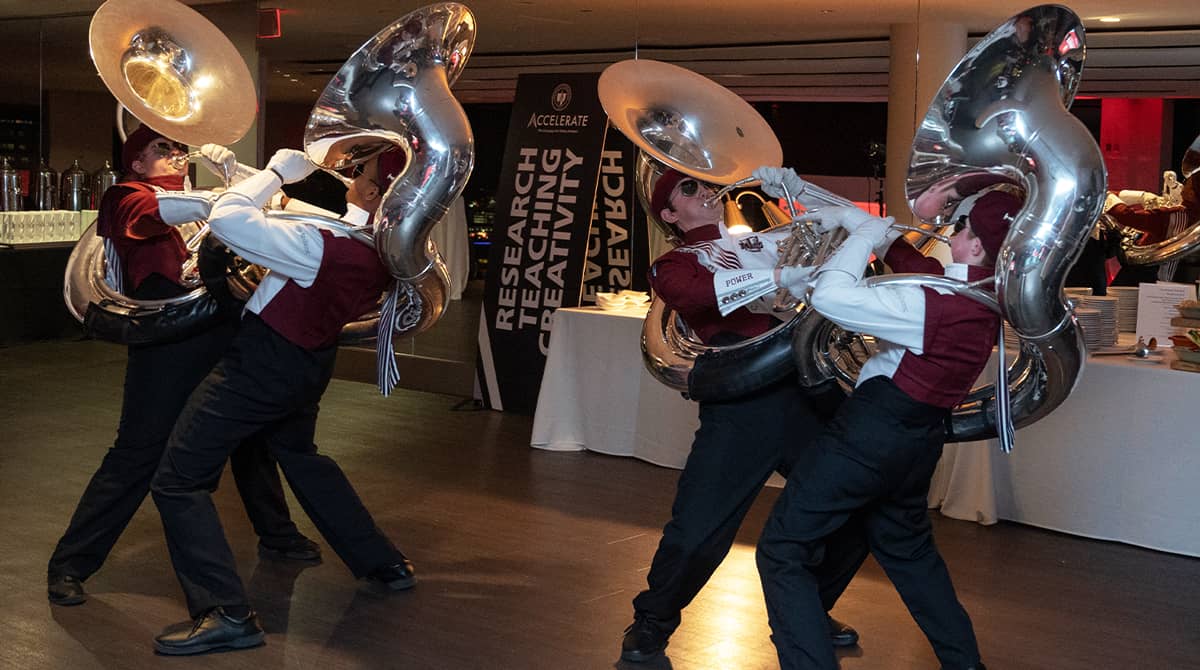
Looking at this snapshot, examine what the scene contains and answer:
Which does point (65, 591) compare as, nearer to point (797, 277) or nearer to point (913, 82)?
point (797, 277)

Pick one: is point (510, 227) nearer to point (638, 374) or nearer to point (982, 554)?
point (638, 374)

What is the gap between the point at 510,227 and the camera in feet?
23.1

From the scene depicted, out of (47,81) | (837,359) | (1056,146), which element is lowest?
(837,359)

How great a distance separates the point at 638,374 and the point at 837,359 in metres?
2.66

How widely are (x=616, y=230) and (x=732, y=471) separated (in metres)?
3.62

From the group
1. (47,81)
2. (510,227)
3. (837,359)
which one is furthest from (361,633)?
(47,81)

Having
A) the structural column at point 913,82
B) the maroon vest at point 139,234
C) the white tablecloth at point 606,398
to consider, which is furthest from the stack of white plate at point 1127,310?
the maroon vest at point 139,234

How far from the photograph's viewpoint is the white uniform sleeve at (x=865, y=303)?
2.73 metres

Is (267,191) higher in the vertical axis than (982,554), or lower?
higher

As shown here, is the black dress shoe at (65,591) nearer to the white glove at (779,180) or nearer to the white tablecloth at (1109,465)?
the white glove at (779,180)

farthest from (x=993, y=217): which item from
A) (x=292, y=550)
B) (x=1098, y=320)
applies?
(x=292, y=550)

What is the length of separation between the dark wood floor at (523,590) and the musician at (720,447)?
26 cm

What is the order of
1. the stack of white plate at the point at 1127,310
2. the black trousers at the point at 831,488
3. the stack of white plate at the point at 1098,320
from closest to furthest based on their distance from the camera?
the black trousers at the point at 831,488
the stack of white plate at the point at 1098,320
the stack of white plate at the point at 1127,310

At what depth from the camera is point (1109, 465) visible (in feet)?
15.1
